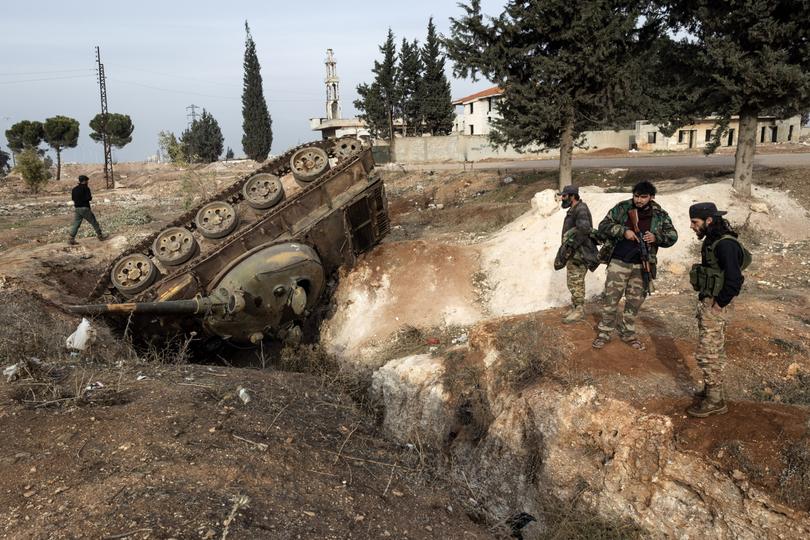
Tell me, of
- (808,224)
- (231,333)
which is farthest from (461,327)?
(808,224)

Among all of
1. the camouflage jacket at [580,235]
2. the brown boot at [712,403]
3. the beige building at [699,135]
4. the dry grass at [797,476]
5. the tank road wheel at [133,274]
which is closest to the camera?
the dry grass at [797,476]

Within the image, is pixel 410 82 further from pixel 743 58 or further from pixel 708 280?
pixel 708 280

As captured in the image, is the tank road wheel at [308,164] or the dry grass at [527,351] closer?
the dry grass at [527,351]

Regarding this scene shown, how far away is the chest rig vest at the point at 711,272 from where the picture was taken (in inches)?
206

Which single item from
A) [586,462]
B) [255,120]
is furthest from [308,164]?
[255,120]

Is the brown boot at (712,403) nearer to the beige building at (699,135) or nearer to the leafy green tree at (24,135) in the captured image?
the beige building at (699,135)

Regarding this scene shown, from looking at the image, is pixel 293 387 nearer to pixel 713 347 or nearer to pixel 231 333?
pixel 231 333

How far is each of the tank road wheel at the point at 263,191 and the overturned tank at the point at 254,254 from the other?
2cm

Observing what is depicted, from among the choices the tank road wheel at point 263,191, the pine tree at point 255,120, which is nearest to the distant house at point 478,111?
the pine tree at point 255,120

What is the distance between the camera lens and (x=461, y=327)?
11375 millimetres

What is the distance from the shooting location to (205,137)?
6538cm

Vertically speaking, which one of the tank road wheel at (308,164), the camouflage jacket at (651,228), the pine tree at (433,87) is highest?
the pine tree at (433,87)

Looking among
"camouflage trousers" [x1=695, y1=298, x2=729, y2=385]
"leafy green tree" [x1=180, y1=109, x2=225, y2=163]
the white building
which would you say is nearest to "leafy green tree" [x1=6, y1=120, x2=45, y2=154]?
"leafy green tree" [x1=180, y1=109, x2=225, y2=163]

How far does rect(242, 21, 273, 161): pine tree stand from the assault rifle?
52235 millimetres
